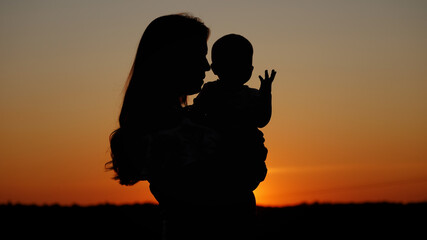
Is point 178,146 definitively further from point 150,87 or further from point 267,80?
point 267,80

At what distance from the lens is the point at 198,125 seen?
12.5 ft

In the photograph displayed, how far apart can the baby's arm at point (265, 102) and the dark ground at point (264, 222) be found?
7524 millimetres

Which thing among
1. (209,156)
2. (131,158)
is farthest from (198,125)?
(131,158)

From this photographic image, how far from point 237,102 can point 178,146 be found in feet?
2.51

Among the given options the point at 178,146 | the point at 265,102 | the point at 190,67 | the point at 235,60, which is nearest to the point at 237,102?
the point at 265,102

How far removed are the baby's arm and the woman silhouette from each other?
394 mm

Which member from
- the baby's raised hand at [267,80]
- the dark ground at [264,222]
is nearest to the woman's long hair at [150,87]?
the baby's raised hand at [267,80]

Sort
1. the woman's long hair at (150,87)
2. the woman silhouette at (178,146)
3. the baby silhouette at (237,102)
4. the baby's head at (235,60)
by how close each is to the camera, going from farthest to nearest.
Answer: the baby's head at (235,60) < the baby silhouette at (237,102) < the woman's long hair at (150,87) < the woman silhouette at (178,146)

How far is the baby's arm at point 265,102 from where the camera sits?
14.2ft

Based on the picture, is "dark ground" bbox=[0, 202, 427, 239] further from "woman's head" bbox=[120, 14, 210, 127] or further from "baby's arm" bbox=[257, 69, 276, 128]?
"woman's head" bbox=[120, 14, 210, 127]

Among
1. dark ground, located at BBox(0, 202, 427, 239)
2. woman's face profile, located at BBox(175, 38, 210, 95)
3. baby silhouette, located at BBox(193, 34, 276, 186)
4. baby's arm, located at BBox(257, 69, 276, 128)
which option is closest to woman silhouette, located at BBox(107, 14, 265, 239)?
woman's face profile, located at BBox(175, 38, 210, 95)

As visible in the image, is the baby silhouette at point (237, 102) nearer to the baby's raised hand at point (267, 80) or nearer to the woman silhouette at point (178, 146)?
the baby's raised hand at point (267, 80)

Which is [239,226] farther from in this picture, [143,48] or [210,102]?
[143,48]

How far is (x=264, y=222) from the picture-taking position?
1245cm
